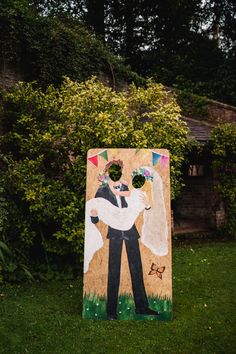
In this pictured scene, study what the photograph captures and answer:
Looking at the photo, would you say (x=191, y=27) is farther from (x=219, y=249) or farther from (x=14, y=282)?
(x=14, y=282)

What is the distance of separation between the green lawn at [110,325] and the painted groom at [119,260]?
19 cm

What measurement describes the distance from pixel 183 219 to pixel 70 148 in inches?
275

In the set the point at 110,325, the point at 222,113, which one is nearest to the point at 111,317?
the point at 110,325

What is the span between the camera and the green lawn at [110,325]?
3.67m

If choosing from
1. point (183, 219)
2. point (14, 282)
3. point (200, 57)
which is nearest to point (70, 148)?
point (14, 282)

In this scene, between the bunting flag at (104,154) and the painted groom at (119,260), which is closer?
the painted groom at (119,260)

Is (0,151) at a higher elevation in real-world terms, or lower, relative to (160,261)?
higher

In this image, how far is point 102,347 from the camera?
12.0 feet

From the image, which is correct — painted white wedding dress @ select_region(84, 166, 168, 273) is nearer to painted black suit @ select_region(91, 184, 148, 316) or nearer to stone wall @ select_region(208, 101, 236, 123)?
painted black suit @ select_region(91, 184, 148, 316)

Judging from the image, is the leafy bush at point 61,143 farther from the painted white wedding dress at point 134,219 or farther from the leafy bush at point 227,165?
the leafy bush at point 227,165

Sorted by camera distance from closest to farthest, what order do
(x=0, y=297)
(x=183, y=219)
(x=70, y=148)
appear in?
(x=0, y=297)
(x=70, y=148)
(x=183, y=219)

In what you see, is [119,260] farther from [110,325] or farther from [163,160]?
Answer: [163,160]

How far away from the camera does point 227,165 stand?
982 centimetres

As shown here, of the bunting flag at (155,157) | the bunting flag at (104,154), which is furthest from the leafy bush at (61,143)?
the bunting flag at (155,157)
